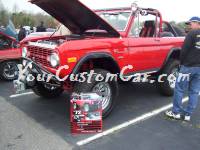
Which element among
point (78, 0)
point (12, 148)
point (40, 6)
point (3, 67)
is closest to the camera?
point (12, 148)

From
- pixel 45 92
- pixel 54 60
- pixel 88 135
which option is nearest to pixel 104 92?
pixel 88 135

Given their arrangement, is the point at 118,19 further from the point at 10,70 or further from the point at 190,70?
the point at 10,70

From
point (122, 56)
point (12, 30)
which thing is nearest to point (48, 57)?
point (122, 56)

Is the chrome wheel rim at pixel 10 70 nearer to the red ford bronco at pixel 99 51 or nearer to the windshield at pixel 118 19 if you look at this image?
the red ford bronco at pixel 99 51

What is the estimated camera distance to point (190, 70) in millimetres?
4973

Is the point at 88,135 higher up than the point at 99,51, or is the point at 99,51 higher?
the point at 99,51

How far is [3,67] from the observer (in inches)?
310

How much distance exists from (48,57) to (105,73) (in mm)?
1038

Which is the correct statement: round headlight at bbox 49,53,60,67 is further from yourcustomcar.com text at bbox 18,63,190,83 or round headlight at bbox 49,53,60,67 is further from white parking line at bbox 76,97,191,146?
white parking line at bbox 76,97,191,146

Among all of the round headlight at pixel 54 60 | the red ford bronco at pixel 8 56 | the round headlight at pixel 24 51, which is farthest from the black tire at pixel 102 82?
the red ford bronco at pixel 8 56

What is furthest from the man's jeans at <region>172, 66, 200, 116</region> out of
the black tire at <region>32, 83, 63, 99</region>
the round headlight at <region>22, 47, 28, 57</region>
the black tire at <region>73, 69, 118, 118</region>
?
the round headlight at <region>22, 47, 28, 57</region>

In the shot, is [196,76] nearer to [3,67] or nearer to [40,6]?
[40,6]

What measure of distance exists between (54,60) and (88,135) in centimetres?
132

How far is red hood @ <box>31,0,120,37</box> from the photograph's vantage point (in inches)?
192
